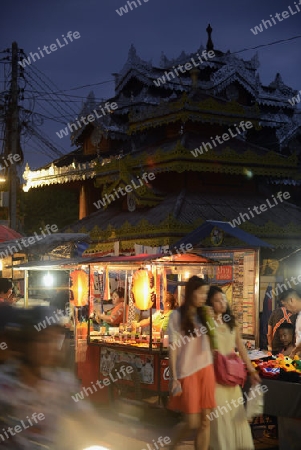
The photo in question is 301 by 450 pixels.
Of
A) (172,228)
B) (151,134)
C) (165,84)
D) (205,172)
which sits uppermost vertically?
(165,84)

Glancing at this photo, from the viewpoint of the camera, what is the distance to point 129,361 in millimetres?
11625

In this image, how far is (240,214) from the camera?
2106cm

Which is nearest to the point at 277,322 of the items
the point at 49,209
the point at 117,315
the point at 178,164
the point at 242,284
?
the point at 242,284

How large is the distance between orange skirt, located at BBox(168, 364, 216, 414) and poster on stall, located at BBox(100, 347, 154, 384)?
4.20 m

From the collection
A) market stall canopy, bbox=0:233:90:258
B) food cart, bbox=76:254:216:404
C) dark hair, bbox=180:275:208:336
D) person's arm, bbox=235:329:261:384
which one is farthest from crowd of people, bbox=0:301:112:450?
market stall canopy, bbox=0:233:90:258

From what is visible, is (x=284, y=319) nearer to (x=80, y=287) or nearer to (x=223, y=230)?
(x=223, y=230)

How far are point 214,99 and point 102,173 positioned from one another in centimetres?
476

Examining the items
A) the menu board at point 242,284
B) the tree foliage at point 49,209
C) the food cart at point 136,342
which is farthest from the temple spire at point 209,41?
the menu board at point 242,284

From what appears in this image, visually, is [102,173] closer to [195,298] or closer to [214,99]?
[214,99]

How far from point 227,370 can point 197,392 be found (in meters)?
0.49

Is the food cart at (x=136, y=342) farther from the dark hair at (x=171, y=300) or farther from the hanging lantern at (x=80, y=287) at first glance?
the hanging lantern at (x=80, y=287)

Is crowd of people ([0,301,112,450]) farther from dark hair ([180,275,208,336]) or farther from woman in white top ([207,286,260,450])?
woman in white top ([207,286,260,450])

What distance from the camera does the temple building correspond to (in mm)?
20391

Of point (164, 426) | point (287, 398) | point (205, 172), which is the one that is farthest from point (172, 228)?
point (287, 398)
